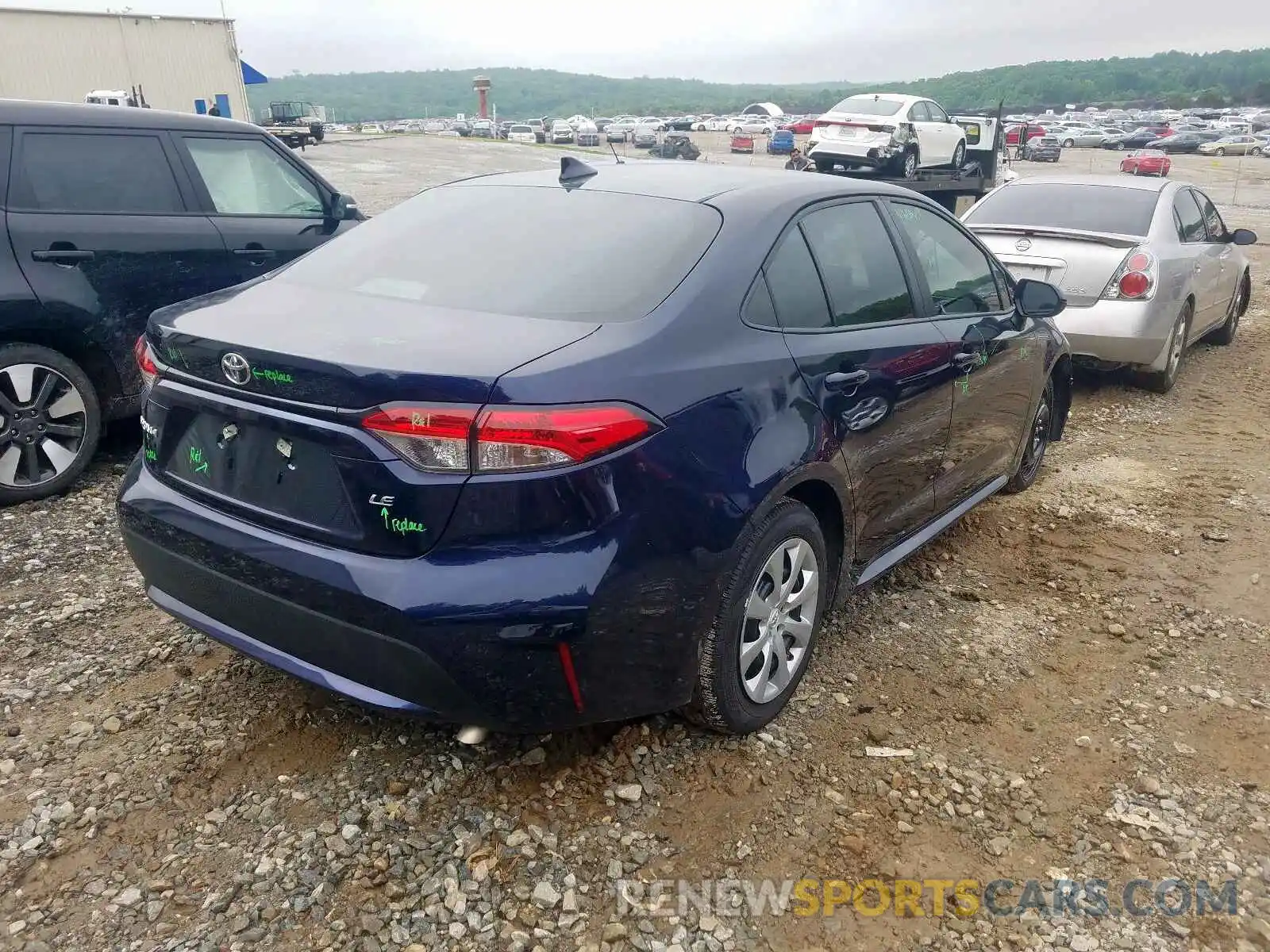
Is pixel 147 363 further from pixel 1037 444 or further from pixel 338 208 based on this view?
pixel 1037 444

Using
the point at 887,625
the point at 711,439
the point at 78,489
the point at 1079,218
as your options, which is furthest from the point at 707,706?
the point at 1079,218

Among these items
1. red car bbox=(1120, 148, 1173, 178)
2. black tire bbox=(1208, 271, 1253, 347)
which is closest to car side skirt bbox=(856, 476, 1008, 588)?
black tire bbox=(1208, 271, 1253, 347)

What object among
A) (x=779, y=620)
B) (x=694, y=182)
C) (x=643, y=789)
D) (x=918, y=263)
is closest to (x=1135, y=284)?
(x=918, y=263)

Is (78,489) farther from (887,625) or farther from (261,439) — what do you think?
(887,625)

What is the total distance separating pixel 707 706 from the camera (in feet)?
9.23

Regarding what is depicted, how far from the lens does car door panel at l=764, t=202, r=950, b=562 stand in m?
3.02

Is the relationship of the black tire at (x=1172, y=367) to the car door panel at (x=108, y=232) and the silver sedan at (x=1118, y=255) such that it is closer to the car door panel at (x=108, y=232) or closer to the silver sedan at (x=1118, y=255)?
the silver sedan at (x=1118, y=255)

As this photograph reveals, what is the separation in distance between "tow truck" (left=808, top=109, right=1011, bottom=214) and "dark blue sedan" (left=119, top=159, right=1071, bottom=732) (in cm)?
1007

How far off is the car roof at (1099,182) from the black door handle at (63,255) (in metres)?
6.71

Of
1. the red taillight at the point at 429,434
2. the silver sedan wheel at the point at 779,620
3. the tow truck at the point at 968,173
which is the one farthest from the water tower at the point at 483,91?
the red taillight at the point at 429,434

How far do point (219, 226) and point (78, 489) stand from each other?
1.57 meters

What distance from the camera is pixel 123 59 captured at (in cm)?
3444

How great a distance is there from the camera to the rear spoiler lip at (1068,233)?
696cm

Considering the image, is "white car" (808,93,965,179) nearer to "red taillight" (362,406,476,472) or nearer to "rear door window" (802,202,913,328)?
"rear door window" (802,202,913,328)
